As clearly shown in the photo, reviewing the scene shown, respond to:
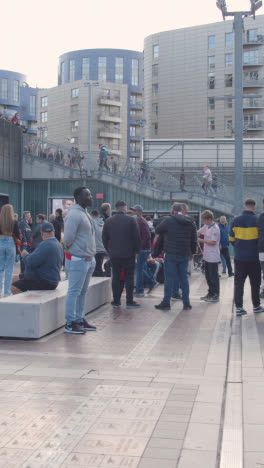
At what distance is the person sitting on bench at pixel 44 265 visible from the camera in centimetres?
936

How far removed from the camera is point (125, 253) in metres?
11.5

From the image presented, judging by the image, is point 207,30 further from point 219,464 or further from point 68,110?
point 219,464

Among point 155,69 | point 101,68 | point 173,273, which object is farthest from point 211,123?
point 173,273

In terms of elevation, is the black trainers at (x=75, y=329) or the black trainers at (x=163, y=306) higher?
the black trainers at (x=75, y=329)

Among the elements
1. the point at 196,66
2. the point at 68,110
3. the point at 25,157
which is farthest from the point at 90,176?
the point at 68,110

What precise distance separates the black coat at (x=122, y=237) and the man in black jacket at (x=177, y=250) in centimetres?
50

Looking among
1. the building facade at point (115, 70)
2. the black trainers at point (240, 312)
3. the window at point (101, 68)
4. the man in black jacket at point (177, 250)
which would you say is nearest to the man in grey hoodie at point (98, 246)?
the man in black jacket at point (177, 250)

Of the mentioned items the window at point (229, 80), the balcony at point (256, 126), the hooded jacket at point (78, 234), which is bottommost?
the hooded jacket at point (78, 234)

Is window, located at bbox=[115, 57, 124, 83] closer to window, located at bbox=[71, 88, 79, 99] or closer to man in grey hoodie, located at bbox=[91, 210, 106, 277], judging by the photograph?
window, located at bbox=[71, 88, 79, 99]

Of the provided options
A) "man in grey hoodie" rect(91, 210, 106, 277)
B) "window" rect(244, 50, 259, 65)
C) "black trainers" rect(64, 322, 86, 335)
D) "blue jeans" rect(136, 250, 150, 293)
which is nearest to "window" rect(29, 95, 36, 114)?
"window" rect(244, 50, 259, 65)

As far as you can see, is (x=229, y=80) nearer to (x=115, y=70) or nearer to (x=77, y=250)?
(x=115, y=70)

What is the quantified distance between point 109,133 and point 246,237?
72.6 meters

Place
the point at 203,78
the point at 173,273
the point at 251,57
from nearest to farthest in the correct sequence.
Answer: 1. the point at 173,273
2. the point at 203,78
3. the point at 251,57

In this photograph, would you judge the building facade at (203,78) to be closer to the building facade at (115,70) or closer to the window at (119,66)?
the building facade at (115,70)
